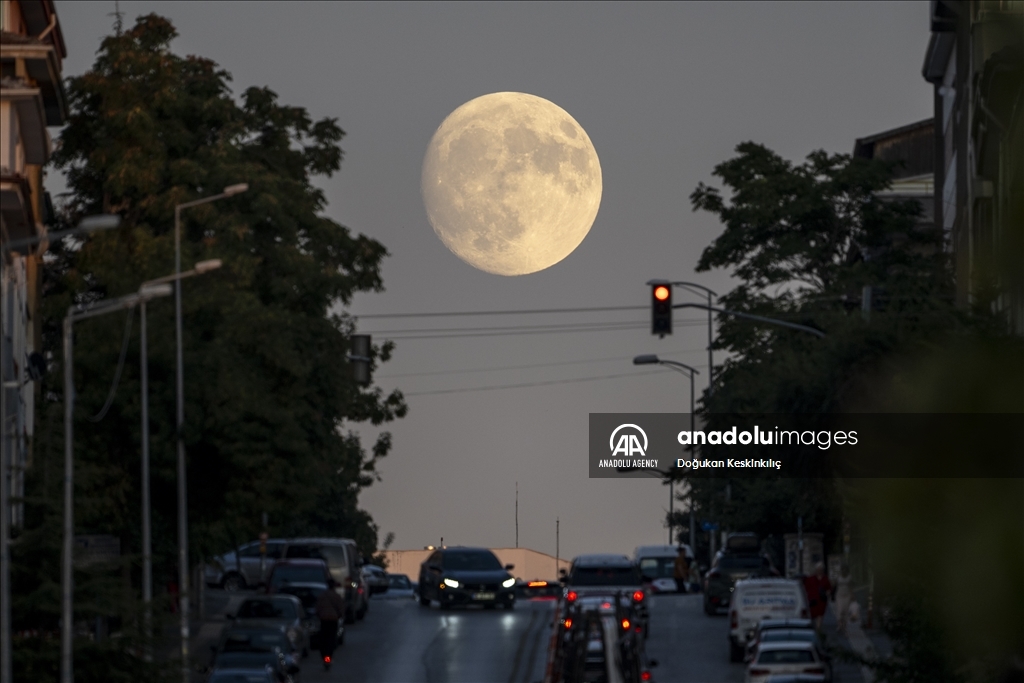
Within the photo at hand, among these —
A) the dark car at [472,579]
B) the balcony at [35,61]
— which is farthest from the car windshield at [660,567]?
the balcony at [35,61]

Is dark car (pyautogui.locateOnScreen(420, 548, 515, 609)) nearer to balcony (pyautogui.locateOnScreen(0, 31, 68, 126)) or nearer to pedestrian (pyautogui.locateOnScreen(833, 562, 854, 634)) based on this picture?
pedestrian (pyautogui.locateOnScreen(833, 562, 854, 634))

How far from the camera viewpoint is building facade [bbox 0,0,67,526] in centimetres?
3753

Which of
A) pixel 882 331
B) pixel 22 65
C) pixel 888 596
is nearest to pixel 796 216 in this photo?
pixel 882 331

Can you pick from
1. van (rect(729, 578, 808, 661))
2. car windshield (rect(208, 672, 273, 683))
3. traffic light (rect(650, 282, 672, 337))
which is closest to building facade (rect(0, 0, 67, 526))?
car windshield (rect(208, 672, 273, 683))

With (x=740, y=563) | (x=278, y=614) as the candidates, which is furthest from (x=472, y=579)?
(x=278, y=614)

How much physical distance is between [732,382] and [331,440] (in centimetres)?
1337

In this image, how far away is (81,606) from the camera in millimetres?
28344

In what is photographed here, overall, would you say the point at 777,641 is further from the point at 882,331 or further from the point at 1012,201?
the point at 1012,201

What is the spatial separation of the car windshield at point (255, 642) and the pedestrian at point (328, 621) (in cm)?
447

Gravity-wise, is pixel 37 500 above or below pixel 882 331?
below

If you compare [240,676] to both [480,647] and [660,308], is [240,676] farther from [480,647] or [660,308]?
[480,647]

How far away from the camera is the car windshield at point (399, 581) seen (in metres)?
84.2

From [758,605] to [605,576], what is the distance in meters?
5.16

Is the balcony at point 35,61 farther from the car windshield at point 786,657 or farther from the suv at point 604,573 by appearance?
the car windshield at point 786,657
